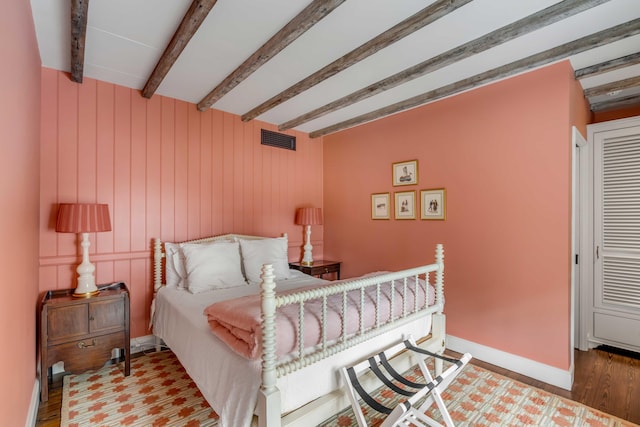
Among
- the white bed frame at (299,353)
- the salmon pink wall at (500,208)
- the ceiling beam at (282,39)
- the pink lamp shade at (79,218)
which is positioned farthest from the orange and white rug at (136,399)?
the ceiling beam at (282,39)

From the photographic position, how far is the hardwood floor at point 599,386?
6.80 feet

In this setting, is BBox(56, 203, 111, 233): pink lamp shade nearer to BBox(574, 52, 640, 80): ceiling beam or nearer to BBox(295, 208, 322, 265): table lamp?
BBox(295, 208, 322, 265): table lamp

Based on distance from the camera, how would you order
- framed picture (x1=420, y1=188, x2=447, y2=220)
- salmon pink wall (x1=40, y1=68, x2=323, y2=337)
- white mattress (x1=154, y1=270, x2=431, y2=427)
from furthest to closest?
framed picture (x1=420, y1=188, x2=447, y2=220) < salmon pink wall (x1=40, y1=68, x2=323, y2=337) < white mattress (x1=154, y1=270, x2=431, y2=427)

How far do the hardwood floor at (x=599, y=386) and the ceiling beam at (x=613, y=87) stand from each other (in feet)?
8.20

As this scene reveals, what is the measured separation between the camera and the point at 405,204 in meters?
3.42

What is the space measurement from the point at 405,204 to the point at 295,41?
2081mm

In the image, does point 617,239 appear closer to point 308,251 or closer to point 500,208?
point 500,208

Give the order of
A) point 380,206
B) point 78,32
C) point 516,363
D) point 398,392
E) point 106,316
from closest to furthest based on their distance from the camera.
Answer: point 398,392
point 78,32
point 106,316
point 516,363
point 380,206

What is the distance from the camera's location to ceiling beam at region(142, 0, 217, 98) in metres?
1.66

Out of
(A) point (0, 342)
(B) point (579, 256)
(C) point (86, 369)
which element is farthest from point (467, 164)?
(C) point (86, 369)

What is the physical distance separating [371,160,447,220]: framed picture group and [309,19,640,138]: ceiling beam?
0.63m

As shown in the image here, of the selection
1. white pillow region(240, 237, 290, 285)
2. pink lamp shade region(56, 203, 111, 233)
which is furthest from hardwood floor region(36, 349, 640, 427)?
white pillow region(240, 237, 290, 285)

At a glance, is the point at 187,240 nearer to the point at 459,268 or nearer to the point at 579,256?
the point at 459,268

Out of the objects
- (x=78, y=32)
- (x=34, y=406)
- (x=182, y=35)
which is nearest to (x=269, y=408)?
(x=34, y=406)
